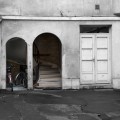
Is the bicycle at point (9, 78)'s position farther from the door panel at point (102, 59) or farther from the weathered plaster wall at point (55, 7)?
the door panel at point (102, 59)

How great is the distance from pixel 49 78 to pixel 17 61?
2.42 meters

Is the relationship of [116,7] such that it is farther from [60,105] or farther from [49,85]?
[60,105]

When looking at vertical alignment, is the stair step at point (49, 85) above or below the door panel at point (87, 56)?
below

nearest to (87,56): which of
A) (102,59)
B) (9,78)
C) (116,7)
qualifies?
(102,59)

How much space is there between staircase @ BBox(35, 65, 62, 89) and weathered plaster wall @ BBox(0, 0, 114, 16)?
344 centimetres

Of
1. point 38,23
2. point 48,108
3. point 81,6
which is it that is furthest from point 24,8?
point 48,108

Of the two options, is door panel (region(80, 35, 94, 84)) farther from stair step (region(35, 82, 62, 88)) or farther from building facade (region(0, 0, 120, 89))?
stair step (region(35, 82, 62, 88))

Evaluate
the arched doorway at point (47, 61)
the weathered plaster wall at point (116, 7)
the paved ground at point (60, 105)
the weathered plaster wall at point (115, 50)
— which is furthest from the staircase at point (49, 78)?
the weathered plaster wall at point (116, 7)

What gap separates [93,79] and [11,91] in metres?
4.22

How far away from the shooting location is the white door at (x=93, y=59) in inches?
730

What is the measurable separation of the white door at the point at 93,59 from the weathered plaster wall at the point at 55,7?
3.97 ft

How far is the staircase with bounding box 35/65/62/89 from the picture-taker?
61.2 feet

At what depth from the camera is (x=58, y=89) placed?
60.3 feet

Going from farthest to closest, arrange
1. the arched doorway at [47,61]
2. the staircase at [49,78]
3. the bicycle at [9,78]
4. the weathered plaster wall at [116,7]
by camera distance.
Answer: the arched doorway at [47,61] < the staircase at [49,78] < the weathered plaster wall at [116,7] < the bicycle at [9,78]
